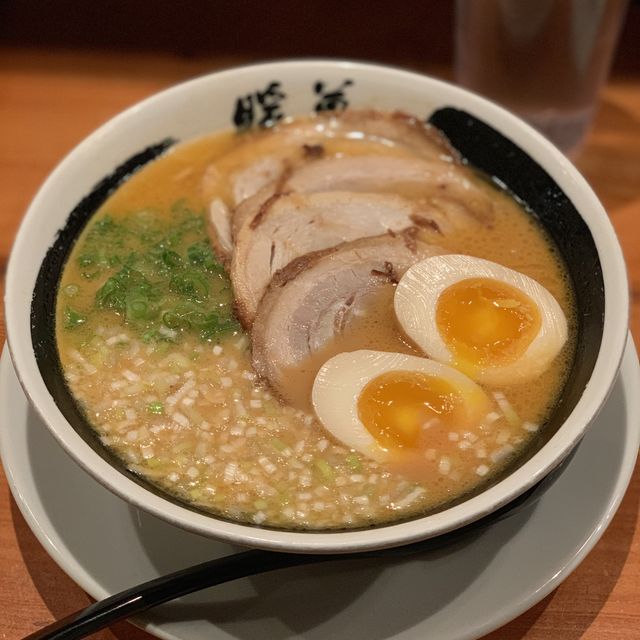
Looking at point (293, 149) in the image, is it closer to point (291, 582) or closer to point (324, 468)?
point (324, 468)

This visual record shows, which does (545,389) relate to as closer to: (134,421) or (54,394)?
(134,421)

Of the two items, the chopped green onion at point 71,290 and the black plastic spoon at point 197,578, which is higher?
the chopped green onion at point 71,290

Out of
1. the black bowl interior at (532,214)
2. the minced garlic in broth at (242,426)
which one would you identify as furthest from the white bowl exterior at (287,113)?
the minced garlic in broth at (242,426)

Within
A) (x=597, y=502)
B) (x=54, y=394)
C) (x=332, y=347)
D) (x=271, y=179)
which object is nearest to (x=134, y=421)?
(x=54, y=394)

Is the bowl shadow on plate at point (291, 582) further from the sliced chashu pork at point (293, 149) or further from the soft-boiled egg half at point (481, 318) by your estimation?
the sliced chashu pork at point (293, 149)

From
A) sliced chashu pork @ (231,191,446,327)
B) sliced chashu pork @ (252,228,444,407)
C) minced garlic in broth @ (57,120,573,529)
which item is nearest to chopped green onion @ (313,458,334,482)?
minced garlic in broth @ (57,120,573,529)

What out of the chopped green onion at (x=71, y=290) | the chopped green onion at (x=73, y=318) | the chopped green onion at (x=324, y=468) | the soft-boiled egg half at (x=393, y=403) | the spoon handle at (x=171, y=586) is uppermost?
the soft-boiled egg half at (x=393, y=403)
